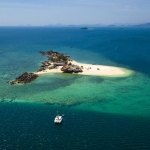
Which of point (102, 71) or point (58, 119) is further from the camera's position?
point (102, 71)

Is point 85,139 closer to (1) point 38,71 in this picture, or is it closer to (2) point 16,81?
(2) point 16,81

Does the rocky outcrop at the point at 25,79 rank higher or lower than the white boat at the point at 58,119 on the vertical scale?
lower

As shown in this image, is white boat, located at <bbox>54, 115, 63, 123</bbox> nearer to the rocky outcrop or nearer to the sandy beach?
the rocky outcrop

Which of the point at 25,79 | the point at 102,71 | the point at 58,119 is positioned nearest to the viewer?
the point at 58,119

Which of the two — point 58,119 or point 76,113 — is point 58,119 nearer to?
point 58,119

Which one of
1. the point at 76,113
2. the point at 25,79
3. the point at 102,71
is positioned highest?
the point at 76,113

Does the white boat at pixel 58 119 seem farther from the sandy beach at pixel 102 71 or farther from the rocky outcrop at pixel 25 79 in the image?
the sandy beach at pixel 102 71

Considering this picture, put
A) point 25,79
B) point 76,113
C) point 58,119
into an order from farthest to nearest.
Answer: point 25,79 → point 76,113 → point 58,119

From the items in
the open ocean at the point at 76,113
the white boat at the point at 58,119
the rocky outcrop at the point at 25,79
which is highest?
the white boat at the point at 58,119

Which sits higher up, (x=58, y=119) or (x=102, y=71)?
(x=58, y=119)

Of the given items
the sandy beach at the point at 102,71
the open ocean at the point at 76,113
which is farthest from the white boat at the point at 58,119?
the sandy beach at the point at 102,71

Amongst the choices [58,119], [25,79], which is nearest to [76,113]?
[58,119]
